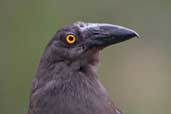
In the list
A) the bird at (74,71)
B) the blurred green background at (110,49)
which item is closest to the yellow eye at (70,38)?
the bird at (74,71)

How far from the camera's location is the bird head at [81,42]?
9023 mm

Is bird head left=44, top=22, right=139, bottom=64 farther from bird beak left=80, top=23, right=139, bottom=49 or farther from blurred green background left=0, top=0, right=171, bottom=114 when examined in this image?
blurred green background left=0, top=0, right=171, bottom=114

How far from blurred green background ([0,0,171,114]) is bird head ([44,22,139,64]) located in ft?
13.5

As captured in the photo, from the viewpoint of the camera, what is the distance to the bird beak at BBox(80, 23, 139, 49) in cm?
895

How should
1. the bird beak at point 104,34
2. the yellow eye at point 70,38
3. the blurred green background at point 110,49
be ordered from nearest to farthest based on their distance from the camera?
the bird beak at point 104,34 → the yellow eye at point 70,38 → the blurred green background at point 110,49

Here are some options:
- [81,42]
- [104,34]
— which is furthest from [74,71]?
[104,34]

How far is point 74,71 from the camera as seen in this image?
9078mm

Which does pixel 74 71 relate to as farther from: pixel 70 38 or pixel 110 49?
pixel 110 49

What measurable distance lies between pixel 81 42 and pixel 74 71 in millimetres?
258

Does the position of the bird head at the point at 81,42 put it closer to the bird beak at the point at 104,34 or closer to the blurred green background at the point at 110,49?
the bird beak at the point at 104,34

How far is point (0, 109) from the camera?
1371 cm

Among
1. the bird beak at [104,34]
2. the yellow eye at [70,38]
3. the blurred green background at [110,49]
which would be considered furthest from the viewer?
the blurred green background at [110,49]

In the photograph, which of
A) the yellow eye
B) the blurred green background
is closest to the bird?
the yellow eye

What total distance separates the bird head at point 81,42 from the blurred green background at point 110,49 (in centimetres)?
413
